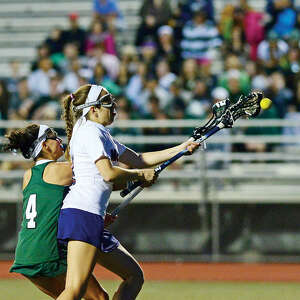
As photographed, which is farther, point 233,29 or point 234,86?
point 233,29

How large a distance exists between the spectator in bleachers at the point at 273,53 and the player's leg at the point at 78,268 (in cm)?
806

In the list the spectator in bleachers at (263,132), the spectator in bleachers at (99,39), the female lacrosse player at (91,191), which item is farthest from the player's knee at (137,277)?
the spectator in bleachers at (99,39)

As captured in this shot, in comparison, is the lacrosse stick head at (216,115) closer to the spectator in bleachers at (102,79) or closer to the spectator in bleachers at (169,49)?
the spectator in bleachers at (102,79)

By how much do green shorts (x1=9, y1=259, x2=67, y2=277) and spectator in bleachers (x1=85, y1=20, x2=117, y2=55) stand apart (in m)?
8.97

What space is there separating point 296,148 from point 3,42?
22.4 ft

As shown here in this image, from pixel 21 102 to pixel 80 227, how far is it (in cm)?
856

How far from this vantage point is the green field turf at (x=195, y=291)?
9594mm

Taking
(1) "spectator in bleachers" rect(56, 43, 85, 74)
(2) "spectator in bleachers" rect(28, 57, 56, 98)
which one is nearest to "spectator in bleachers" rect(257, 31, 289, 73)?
(1) "spectator in bleachers" rect(56, 43, 85, 74)

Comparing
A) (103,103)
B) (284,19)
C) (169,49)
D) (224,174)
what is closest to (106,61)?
(169,49)

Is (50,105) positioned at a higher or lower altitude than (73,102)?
lower

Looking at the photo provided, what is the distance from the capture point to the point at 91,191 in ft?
20.5

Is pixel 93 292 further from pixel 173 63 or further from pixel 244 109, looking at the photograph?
pixel 173 63

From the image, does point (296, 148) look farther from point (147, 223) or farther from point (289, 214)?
point (147, 223)

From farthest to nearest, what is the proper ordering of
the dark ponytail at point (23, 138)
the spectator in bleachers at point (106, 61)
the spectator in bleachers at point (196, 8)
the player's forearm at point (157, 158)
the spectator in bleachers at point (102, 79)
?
the spectator in bleachers at point (196, 8), the spectator in bleachers at point (106, 61), the spectator in bleachers at point (102, 79), the player's forearm at point (157, 158), the dark ponytail at point (23, 138)
